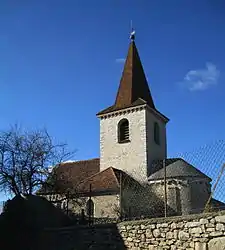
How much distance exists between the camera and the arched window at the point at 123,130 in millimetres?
32934

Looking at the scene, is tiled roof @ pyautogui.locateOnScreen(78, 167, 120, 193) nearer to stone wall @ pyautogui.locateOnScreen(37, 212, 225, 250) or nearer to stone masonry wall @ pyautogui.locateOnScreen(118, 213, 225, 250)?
stone wall @ pyautogui.locateOnScreen(37, 212, 225, 250)

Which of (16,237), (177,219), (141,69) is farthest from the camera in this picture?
(141,69)

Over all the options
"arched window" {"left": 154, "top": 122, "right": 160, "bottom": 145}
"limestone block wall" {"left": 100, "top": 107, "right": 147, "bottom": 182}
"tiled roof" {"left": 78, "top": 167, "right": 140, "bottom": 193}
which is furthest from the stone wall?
"arched window" {"left": 154, "top": 122, "right": 160, "bottom": 145}

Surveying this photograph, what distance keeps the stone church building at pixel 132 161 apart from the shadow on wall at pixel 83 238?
22.6 feet

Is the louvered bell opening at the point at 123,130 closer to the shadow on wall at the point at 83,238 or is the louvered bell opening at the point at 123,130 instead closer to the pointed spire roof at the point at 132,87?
the pointed spire roof at the point at 132,87

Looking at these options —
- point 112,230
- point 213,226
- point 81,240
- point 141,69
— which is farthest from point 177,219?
point 141,69

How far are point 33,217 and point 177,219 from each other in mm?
6997

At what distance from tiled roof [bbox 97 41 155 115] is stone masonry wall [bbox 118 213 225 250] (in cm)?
2093

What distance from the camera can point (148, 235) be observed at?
475 inches

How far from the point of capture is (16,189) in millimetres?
20625

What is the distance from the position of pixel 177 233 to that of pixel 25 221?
7083 millimetres

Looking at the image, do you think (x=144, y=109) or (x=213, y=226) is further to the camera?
(x=144, y=109)

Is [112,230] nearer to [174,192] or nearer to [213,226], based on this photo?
[213,226]

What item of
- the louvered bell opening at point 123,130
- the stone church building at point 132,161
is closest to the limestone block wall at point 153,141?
the stone church building at point 132,161
